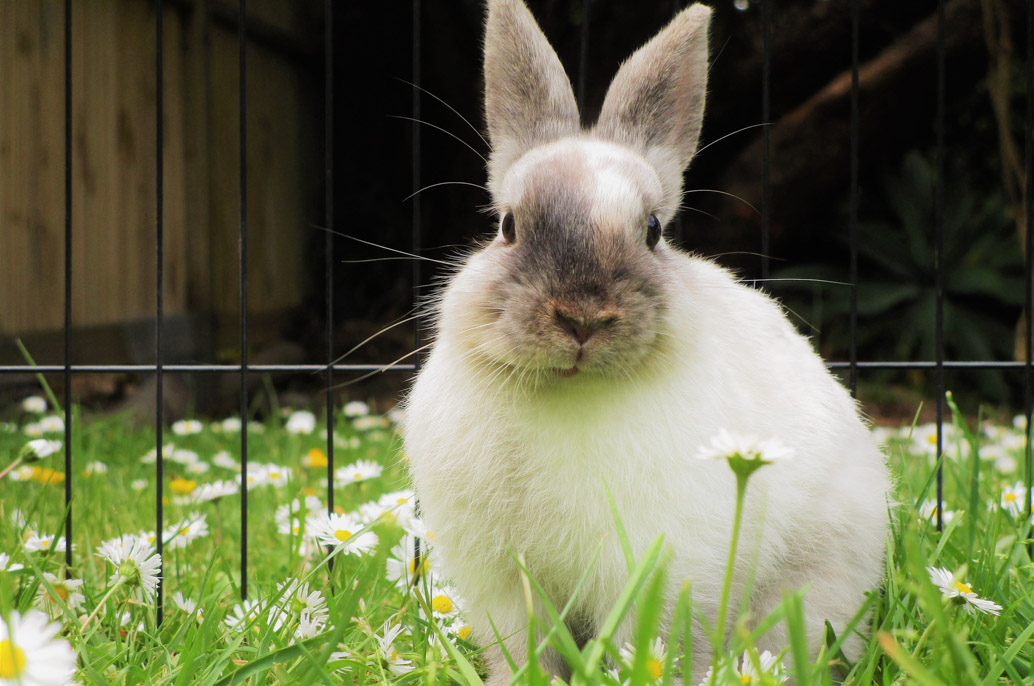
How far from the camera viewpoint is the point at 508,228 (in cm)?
172

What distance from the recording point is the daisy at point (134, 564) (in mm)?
1680

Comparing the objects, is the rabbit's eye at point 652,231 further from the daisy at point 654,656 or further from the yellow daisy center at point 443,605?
the yellow daisy center at point 443,605

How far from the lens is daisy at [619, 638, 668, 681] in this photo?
4.12 ft

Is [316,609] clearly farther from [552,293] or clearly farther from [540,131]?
[540,131]

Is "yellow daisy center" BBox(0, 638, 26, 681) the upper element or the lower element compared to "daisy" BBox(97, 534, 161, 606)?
upper

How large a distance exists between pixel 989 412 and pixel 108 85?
6.08 m

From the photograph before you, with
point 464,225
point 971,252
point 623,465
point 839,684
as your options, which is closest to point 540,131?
point 623,465

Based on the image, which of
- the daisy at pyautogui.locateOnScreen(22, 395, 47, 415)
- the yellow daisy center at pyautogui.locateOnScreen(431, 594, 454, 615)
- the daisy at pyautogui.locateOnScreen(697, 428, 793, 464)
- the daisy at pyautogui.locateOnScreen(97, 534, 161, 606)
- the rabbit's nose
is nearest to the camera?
the daisy at pyautogui.locateOnScreen(697, 428, 793, 464)

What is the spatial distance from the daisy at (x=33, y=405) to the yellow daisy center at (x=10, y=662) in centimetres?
283

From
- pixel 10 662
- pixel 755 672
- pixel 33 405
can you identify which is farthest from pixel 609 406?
pixel 33 405

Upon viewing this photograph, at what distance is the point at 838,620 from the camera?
167cm

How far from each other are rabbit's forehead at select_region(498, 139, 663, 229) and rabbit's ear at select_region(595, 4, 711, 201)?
0.10 meters

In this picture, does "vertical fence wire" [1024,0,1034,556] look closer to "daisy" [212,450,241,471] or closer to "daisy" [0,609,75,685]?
"daisy" [0,609,75,685]

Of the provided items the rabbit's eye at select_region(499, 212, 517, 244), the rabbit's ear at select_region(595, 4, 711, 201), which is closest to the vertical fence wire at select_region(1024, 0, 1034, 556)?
the rabbit's ear at select_region(595, 4, 711, 201)
